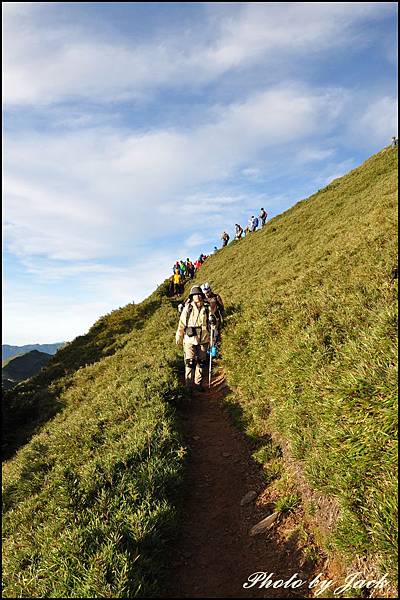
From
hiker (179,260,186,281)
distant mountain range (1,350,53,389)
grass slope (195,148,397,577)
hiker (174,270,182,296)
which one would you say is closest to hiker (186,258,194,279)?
hiker (179,260,186,281)

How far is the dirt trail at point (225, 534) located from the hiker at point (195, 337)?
3240mm

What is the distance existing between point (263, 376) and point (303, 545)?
14.8 ft

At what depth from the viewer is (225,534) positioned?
5.86 metres

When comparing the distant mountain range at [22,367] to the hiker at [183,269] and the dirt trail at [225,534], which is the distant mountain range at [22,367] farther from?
the dirt trail at [225,534]

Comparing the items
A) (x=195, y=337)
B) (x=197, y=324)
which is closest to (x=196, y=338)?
(x=195, y=337)

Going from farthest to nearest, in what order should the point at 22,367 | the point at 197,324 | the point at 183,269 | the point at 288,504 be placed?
the point at 22,367 < the point at 183,269 < the point at 197,324 < the point at 288,504

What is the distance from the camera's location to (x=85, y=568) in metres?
4.79

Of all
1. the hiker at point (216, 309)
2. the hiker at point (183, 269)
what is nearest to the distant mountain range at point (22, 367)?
the hiker at point (183, 269)

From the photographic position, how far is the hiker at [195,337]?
12312mm

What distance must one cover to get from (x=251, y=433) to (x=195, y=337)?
4651 mm

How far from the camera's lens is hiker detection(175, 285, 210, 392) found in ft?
40.4

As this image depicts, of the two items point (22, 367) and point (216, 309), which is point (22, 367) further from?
point (216, 309)

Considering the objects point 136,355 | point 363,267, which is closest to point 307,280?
point 363,267

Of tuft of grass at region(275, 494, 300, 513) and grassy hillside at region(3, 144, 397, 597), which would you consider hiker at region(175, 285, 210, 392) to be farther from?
tuft of grass at region(275, 494, 300, 513)
